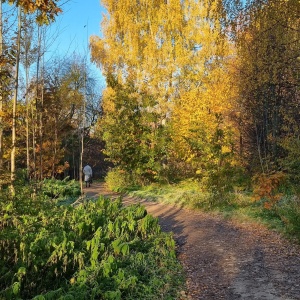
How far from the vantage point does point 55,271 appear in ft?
15.1

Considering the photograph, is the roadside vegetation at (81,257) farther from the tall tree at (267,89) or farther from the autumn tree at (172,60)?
the autumn tree at (172,60)

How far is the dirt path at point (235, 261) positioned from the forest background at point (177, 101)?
1.14 m

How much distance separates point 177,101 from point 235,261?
13.1m

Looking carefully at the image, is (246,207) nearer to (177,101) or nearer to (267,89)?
(267,89)

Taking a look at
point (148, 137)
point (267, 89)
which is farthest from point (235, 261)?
point (148, 137)

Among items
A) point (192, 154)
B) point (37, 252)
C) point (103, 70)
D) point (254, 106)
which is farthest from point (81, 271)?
point (103, 70)

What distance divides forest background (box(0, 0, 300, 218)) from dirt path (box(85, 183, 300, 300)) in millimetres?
1138

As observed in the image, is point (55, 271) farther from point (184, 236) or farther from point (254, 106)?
point (254, 106)

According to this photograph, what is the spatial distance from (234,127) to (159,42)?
743 cm

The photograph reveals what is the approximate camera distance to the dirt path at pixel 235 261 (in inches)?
161

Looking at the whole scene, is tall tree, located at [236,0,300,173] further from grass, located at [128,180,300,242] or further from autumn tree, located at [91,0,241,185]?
autumn tree, located at [91,0,241,185]

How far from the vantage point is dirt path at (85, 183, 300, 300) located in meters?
4.09

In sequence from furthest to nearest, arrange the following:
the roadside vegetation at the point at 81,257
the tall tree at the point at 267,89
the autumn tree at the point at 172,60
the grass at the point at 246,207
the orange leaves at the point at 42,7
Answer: the autumn tree at the point at 172,60 < the tall tree at the point at 267,89 < the grass at the point at 246,207 < the roadside vegetation at the point at 81,257 < the orange leaves at the point at 42,7

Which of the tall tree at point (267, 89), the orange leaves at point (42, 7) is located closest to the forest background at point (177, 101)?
the tall tree at point (267, 89)
